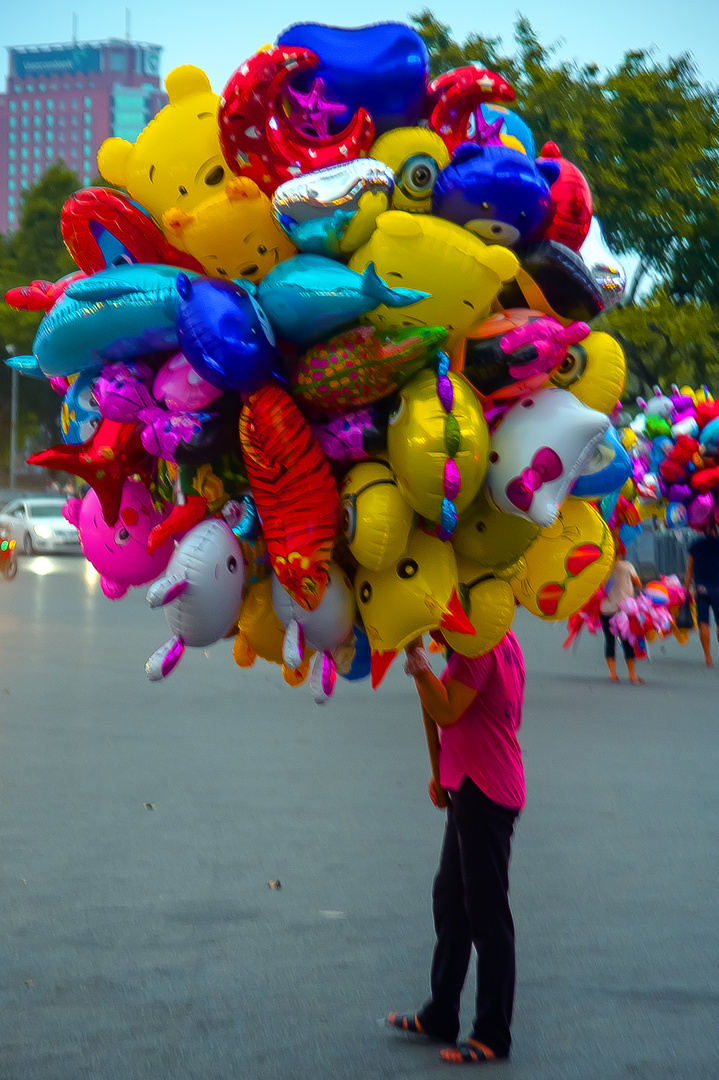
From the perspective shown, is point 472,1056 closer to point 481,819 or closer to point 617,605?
point 481,819

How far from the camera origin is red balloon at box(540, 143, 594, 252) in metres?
3.43

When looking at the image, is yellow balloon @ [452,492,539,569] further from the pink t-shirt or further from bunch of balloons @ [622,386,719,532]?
bunch of balloons @ [622,386,719,532]

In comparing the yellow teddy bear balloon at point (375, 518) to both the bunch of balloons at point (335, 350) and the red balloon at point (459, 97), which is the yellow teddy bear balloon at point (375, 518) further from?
the red balloon at point (459, 97)

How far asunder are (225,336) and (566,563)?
120 centimetres

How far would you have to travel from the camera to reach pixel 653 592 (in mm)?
12414

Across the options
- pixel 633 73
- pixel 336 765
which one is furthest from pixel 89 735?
pixel 633 73

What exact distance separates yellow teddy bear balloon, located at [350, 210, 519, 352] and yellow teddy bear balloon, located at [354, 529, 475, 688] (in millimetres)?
556

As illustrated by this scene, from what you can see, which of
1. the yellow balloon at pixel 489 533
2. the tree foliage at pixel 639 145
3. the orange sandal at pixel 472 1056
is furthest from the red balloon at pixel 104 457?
the tree foliage at pixel 639 145

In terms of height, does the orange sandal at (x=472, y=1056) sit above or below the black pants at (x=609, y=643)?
above

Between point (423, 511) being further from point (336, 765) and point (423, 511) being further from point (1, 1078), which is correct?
point (336, 765)

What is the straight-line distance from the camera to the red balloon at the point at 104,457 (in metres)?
3.40

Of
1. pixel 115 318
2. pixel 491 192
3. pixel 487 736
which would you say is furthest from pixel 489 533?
pixel 115 318

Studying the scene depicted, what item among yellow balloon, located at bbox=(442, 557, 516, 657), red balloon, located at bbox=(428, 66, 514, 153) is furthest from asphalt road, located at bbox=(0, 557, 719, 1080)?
red balloon, located at bbox=(428, 66, 514, 153)

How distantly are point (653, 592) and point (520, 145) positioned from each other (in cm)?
940
